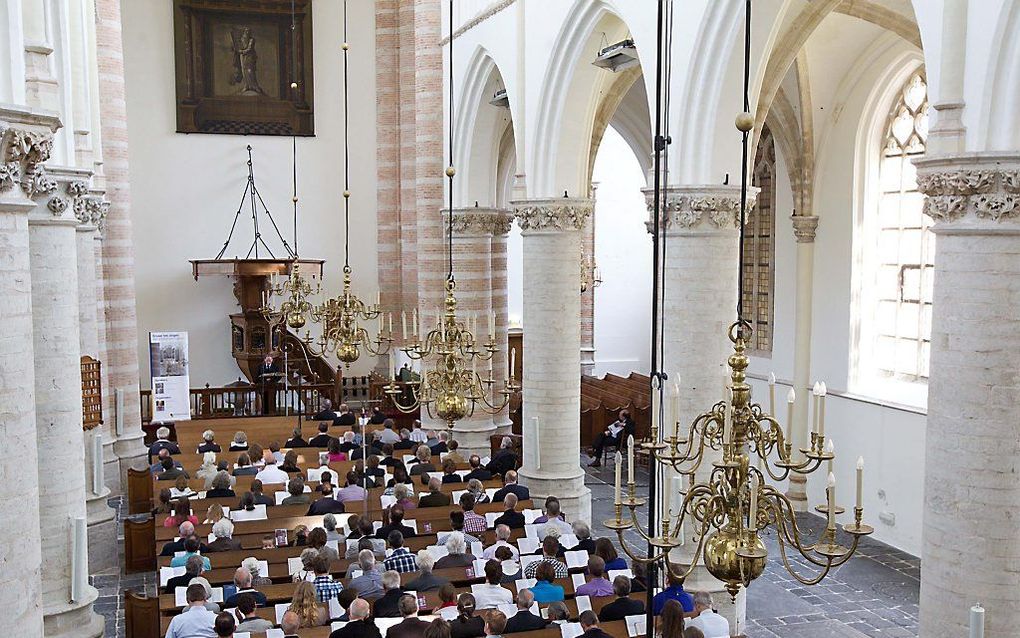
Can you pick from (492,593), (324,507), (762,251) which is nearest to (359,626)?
(492,593)

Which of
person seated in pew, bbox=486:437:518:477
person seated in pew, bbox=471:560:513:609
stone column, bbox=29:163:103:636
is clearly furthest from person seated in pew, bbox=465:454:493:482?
stone column, bbox=29:163:103:636

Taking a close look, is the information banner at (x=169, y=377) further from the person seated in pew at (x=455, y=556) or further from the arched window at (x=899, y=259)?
the arched window at (x=899, y=259)

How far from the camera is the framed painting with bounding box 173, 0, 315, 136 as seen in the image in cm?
2320

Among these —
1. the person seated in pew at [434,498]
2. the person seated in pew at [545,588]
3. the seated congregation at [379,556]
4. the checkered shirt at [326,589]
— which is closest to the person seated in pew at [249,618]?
the seated congregation at [379,556]

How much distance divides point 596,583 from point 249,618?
3.40 meters

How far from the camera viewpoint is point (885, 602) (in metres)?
12.7

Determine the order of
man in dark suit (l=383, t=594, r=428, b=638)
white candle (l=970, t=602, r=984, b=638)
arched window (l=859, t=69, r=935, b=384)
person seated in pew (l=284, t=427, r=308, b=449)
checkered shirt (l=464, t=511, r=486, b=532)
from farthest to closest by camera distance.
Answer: person seated in pew (l=284, t=427, r=308, b=449), arched window (l=859, t=69, r=935, b=384), checkered shirt (l=464, t=511, r=486, b=532), man in dark suit (l=383, t=594, r=428, b=638), white candle (l=970, t=602, r=984, b=638)

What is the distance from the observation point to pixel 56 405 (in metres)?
9.05

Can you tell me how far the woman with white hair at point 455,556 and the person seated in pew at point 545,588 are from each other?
1367 millimetres

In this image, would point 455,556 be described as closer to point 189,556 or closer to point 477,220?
point 189,556

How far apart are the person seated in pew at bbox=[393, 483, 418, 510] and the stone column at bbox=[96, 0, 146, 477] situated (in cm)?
777

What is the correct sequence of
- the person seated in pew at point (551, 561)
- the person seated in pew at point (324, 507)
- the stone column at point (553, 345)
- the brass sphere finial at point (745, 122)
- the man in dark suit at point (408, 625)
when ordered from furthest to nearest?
1. the stone column at point (553, 345)
2. the person seated in pew at point (324, 507)
3. the person seated in pew at point (551, 561)
4. the man in dark suit at point (408, 625)
5. the brass sphere finial at point (745, 122)

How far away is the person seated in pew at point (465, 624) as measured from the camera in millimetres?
8391

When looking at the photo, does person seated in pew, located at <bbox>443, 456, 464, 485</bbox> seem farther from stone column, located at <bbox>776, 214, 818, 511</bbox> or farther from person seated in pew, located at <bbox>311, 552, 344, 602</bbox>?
stone column, located at <bbox>776, 214, 818, 511</bbox>
